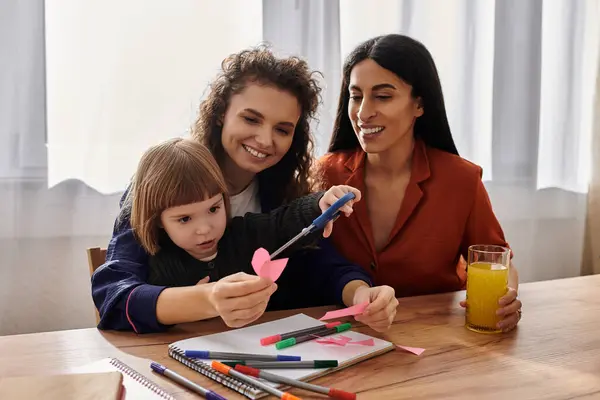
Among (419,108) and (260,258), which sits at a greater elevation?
(419,108)

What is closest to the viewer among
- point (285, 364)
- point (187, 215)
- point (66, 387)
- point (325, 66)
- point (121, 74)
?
point (66, 387)

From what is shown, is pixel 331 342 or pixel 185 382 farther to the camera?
pixel 331 342

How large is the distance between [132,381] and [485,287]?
63 centimetres

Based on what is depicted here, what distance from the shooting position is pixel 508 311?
1062 mm

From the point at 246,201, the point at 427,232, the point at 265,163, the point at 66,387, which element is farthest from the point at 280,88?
the point at 66,387

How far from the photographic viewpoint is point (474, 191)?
159cm

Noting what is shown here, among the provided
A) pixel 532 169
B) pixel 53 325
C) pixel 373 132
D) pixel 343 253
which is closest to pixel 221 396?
pixel 343 253

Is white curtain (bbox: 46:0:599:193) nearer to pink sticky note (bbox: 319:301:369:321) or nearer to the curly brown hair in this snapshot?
the curly brown hair

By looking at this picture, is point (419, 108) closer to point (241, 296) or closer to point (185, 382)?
point (241, 296)

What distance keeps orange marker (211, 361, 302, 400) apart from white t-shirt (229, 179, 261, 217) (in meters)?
0.65

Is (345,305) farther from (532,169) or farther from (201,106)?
(532,169)

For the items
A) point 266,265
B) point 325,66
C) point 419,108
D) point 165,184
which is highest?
point 325,66

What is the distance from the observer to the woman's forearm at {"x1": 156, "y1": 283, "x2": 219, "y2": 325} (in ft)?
3.28

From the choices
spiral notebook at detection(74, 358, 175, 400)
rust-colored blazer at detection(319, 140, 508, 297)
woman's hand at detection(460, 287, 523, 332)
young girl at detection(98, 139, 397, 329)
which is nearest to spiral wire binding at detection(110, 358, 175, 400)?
spiral notebook at detection(74, 358, 175, 400)
